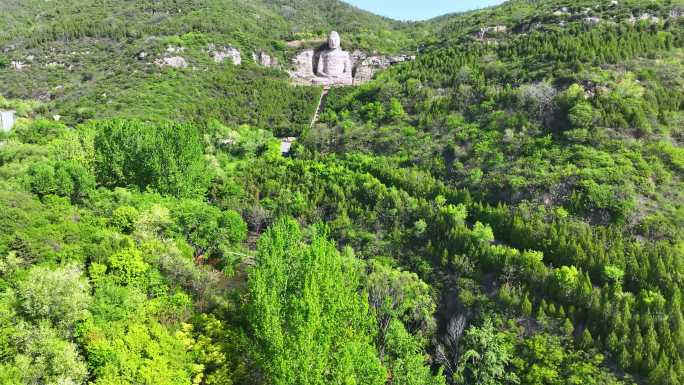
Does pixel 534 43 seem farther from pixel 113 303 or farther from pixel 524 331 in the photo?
pixel 113 303

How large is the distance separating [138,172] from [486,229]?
116 feet

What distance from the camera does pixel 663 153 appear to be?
44969 mm

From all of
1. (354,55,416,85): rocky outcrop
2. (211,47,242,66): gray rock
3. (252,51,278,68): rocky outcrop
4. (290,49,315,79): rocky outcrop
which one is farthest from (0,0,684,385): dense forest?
(290,49,315,79): rocky outcrop

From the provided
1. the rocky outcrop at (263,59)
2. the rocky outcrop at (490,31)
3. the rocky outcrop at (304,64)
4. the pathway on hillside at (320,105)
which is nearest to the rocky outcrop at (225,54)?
the rocky outcrop at (263,59)

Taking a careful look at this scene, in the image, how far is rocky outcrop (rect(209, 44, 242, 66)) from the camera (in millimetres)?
106062

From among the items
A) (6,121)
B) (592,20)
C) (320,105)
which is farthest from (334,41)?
(6,121)

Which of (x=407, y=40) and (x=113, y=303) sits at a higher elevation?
(x=407, y=40)

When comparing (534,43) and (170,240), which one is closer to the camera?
(170,240)

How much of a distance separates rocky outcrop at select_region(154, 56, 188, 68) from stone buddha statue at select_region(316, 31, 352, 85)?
111 feet

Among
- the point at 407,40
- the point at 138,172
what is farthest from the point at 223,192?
the point at 407,40

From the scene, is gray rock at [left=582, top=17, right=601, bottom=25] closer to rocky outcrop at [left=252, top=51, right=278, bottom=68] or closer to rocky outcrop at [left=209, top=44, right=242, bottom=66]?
rocky outcrop at [left=252, top=51, right=278, bottom=68]

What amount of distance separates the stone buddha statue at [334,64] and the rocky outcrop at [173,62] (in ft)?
111

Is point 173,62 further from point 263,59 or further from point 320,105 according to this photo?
point 320,105

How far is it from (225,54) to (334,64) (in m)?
27.8
